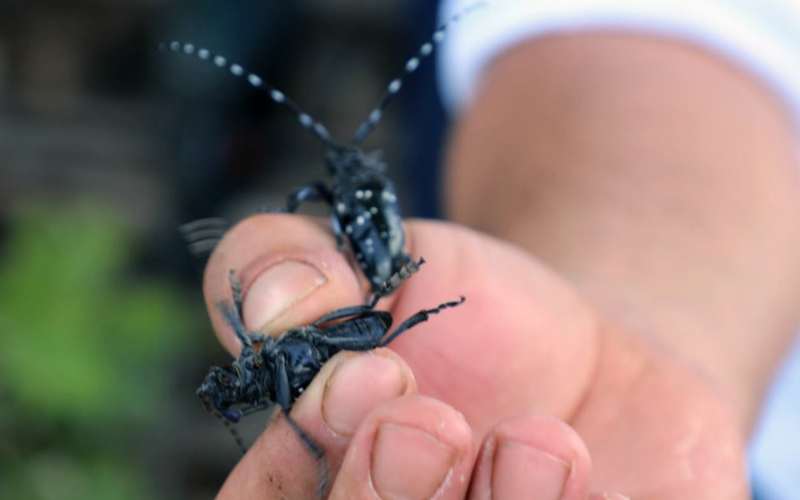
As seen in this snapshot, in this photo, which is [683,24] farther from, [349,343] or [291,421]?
[291,421]

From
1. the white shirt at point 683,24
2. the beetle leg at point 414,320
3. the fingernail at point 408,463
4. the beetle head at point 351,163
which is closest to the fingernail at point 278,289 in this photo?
the beetle leg at point 414,320

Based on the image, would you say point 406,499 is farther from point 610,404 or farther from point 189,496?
point 189,496

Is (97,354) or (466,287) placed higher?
(466,287)

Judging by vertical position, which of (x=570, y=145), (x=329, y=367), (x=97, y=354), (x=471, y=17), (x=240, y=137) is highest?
(x=471, y=17)

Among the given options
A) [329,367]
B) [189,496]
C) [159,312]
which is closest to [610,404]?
[329,367]

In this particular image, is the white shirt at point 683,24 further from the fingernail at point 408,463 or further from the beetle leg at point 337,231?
the fingernail at point 408,463

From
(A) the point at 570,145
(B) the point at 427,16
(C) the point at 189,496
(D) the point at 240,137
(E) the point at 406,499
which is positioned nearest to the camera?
(E) the point at 406,499

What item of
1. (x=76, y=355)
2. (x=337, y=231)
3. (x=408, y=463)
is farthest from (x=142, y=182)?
(x=408, y=463)
